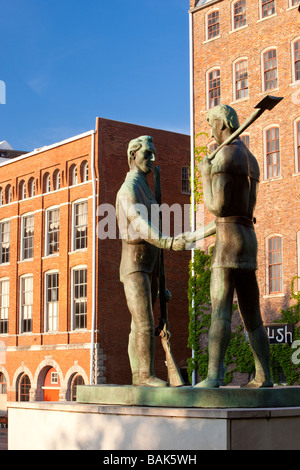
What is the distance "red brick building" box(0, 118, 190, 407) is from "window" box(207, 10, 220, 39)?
6017mm

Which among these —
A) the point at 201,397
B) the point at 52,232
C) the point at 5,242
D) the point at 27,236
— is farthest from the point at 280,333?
the point at 201,397

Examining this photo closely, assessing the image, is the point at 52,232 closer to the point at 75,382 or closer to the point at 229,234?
the point at 75,382

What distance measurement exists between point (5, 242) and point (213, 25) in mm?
16560

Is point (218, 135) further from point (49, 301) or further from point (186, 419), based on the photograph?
point (49, 301)

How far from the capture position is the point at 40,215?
4059cm

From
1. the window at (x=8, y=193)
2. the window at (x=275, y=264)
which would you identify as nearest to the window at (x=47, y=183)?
the window at (x=8, y=193)

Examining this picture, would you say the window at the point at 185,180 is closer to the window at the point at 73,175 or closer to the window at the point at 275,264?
the window at the point at 73,175

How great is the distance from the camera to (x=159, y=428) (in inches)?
264

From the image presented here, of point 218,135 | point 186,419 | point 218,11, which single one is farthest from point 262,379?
point 218,11

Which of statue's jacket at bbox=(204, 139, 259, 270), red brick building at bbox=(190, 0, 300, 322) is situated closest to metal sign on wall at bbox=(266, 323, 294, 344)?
red brick building at bbox=(190, 0, 300, 322)

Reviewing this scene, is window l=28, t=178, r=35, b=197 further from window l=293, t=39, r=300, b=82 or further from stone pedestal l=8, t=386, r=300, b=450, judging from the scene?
stone pedestal l=8, t=386, r=300, b=450

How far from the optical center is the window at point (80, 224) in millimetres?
37750

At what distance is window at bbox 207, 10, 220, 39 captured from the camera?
34425mm
